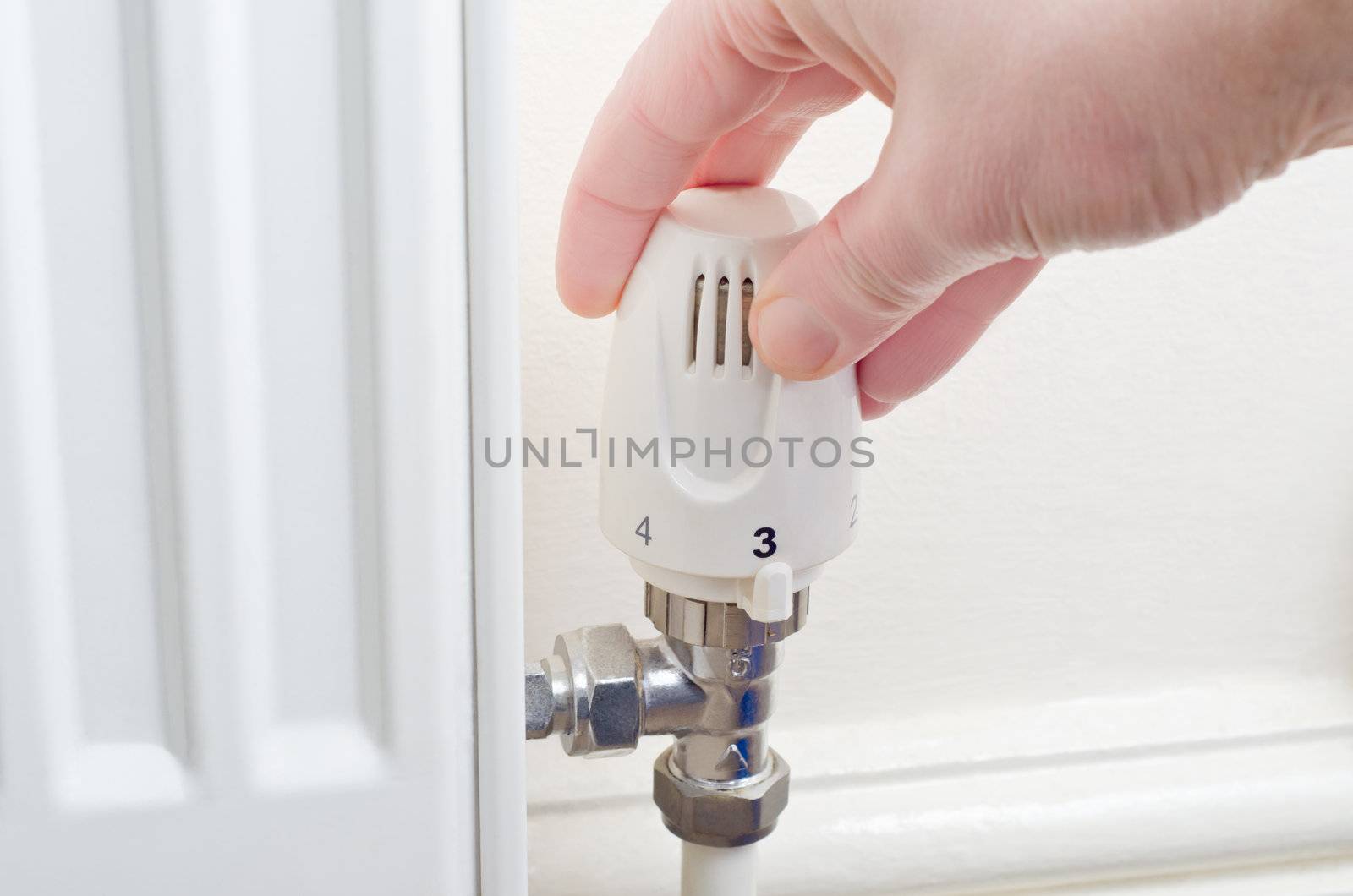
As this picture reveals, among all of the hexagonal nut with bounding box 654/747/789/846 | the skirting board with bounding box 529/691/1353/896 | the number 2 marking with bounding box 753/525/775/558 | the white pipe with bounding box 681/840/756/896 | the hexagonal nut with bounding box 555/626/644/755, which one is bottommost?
the skirting board with bounding box 529/691/1353/896

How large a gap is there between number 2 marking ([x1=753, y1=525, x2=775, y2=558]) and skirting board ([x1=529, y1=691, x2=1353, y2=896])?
20 cm

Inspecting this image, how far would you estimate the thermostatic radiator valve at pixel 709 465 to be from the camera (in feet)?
0.95

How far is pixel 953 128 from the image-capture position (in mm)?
253

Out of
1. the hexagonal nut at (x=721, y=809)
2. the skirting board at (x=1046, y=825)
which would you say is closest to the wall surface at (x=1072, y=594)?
the skirting board at (x=1046, y=825)

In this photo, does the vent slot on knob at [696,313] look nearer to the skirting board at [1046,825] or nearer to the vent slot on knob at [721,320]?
the vent slot on knob at [721,320]

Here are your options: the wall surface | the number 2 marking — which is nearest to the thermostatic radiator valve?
the number 2 marking

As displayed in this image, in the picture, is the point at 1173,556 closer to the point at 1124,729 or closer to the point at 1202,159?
the point at 1124,729

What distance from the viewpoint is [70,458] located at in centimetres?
25

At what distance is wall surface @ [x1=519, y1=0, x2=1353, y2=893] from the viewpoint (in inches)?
18.2

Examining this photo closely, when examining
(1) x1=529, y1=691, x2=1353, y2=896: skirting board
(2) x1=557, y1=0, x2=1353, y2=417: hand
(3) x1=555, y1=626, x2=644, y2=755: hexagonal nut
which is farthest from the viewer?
(1) x1=529, y1=691, x2=1353, y2=896: skirting board

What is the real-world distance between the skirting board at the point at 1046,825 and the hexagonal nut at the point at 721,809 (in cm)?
11

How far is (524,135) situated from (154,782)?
0.24 metres
